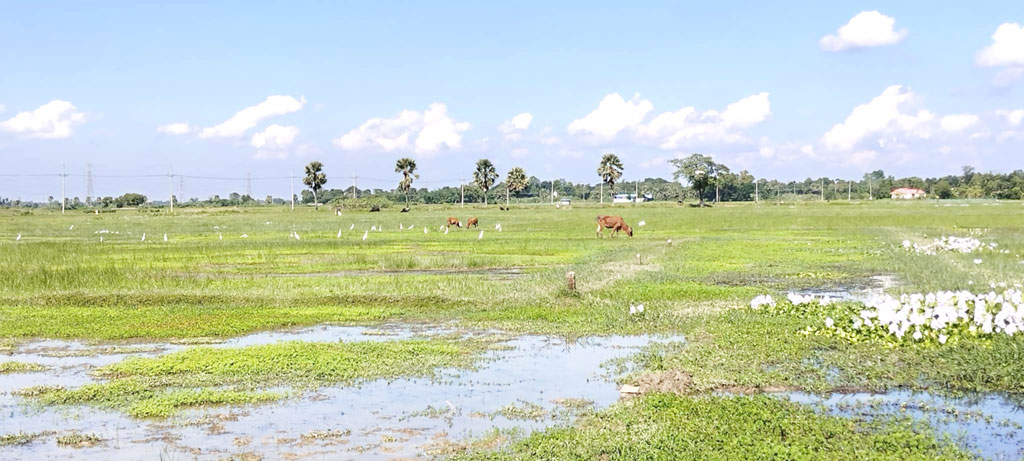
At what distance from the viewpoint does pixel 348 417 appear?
10.7m

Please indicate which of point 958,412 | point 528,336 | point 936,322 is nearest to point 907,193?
point 936,322

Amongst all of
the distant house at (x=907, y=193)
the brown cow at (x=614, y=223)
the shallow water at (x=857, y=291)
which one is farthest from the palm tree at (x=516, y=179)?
the shallow water at (x=857, y=291)

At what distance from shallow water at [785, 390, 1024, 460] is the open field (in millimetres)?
115

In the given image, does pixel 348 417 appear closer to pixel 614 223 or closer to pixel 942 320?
pixel 942 320

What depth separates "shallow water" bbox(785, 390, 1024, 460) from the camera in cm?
923

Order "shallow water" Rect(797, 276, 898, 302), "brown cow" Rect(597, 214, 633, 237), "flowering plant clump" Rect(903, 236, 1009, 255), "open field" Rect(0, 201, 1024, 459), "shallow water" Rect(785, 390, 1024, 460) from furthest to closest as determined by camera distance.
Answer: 1. "brown cow" Rect(597, 214, 633, 237)
2. "flowering plant clump" Rect(903, 236, 1009, 255)
3. "shallow water" Rect(797, 276, 898, 302)
4. "open field" Rect(0, 201, 1024, 459)
5. "shallow water" Rect(785, 390, 1024, 460)

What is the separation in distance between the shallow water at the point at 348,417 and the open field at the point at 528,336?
0.62ft

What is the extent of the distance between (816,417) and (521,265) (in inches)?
802

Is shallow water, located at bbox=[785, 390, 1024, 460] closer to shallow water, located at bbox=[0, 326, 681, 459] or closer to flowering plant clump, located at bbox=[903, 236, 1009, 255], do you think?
shallow water, located at bbox=[0, 326, 681, 459]

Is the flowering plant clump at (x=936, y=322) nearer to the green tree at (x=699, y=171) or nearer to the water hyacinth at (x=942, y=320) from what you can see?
the water hyacinth at (x=942, y=320)

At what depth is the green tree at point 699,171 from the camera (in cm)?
13250

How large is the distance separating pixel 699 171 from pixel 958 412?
4954 inches

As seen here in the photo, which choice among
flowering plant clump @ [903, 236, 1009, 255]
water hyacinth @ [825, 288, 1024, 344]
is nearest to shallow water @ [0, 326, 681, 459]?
water hyacinth @ [825, 288, 1024, 344]

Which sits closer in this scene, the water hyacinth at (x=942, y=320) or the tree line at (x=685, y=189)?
the water hyacinth at (x=942, y=320)
